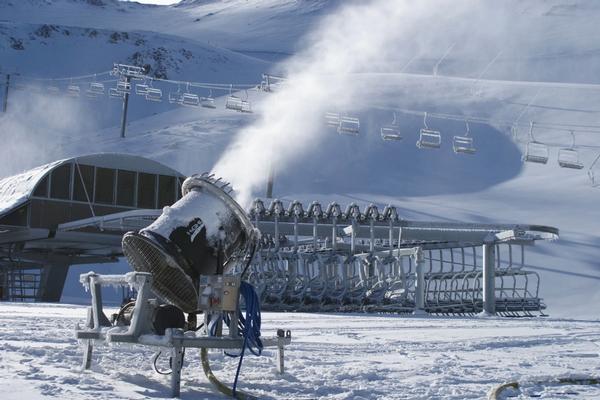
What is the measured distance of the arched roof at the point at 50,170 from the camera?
3744 cm

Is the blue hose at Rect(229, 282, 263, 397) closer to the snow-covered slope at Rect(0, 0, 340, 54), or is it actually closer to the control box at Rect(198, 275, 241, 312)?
the control box at Rect(198, 275, 241, 312)

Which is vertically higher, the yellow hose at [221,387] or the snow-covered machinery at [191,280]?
the snow-covered machinery at [191,280]

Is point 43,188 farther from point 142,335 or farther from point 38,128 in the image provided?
point 38,128

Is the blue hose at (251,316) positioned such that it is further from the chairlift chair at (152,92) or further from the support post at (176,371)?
the chairlift chair at (152,92)

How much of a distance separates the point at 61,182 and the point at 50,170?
880mm

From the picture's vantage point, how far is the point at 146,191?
40.7 metres

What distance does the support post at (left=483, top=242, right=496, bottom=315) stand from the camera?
94.4 ft

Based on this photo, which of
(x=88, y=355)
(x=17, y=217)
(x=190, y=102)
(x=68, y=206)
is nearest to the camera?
(x=88, y=355)

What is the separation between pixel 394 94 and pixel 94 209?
4314 centimetres

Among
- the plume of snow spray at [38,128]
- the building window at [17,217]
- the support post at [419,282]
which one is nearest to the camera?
the support post at [419,282]

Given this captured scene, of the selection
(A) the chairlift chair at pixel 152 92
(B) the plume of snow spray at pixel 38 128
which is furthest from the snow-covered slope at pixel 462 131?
(A) the chairlift chair at pixel 152 92

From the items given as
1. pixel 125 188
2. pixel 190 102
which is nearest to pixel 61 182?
pixel 125 188

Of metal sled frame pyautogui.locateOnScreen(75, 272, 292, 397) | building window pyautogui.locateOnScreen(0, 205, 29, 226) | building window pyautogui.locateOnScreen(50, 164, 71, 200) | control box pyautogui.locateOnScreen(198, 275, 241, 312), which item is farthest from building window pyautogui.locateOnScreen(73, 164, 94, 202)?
control box pyautogui.locateOnScreen(198, 275, 241, 312)

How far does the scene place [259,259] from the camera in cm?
3117
